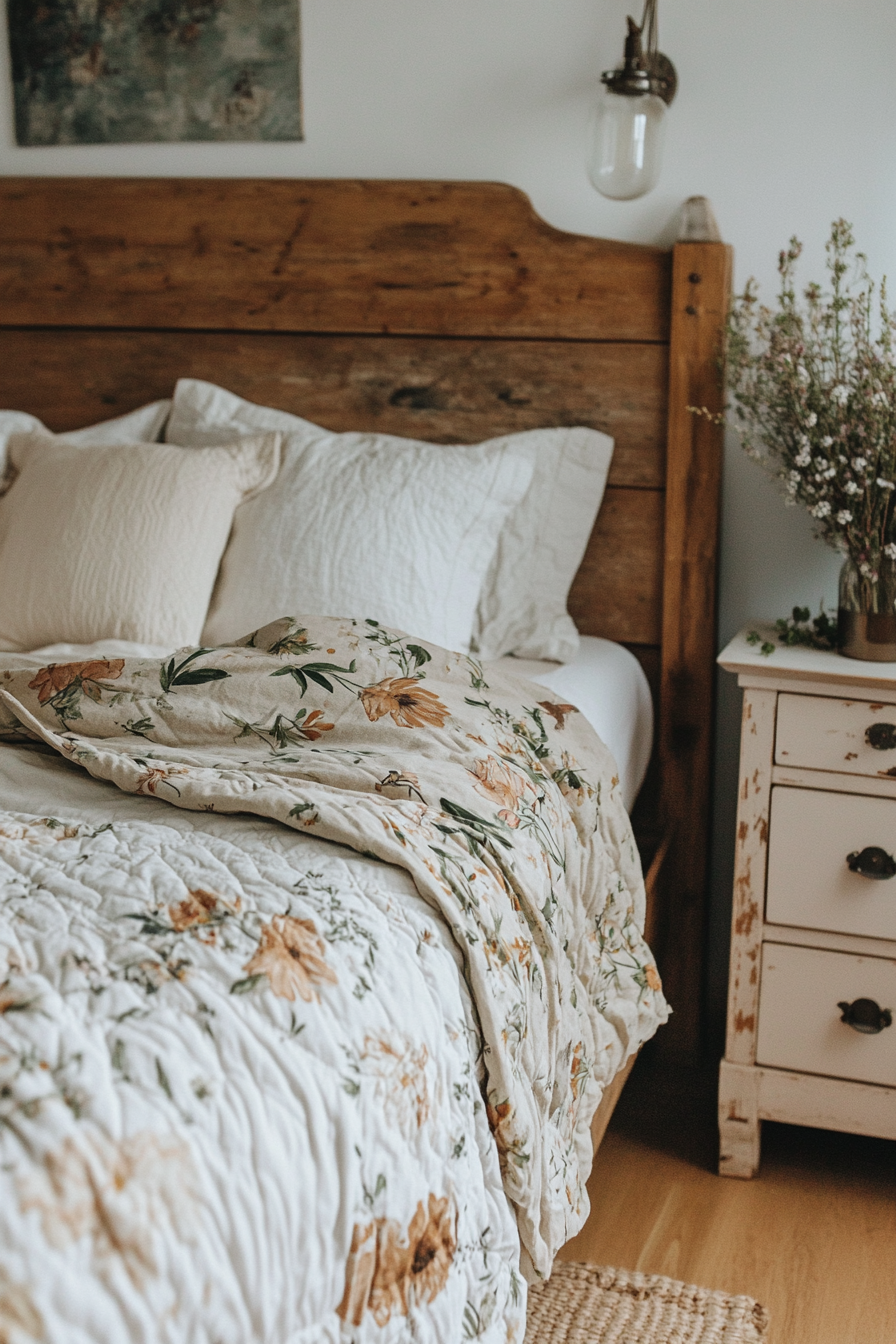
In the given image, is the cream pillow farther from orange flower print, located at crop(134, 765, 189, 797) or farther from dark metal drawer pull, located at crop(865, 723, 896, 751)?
dark metal drawer pull, located at crop(865, 723, 896, 751)

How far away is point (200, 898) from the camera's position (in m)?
0.90

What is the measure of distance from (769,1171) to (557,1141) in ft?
2.72

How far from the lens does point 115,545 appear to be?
1811mm

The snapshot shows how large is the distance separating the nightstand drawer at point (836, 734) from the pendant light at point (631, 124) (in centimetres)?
86

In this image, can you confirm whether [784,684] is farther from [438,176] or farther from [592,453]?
[438,176]

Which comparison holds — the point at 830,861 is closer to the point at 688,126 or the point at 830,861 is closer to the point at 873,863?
the point at 873,863

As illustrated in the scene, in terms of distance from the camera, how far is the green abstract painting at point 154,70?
218 cm

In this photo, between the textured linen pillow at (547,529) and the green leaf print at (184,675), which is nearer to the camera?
the green leaf print at (184,675)

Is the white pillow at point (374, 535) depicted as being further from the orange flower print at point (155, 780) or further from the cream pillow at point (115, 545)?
the orange flower print at point (155, 780)

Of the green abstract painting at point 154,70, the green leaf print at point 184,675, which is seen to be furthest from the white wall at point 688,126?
the green leaf print at point 184,675

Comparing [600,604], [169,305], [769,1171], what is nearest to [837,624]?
[600,604]

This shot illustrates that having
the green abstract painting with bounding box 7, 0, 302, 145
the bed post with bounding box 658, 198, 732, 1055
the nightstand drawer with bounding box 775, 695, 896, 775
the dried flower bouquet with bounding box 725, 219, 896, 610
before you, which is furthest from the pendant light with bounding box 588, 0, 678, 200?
the nightstand drawer with bounding box 775, 695, 896, 775

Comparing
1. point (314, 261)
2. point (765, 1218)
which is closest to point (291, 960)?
point (765, 1218)

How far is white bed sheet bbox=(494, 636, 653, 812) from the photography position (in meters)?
1.76
